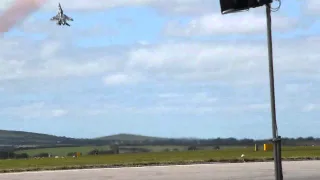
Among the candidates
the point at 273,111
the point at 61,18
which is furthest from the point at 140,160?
the point at 273,111

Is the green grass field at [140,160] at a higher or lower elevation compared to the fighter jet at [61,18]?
lower

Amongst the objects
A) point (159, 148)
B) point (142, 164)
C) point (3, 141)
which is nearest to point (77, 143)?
point (3, 141)

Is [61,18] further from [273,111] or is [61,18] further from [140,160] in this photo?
[273,111]

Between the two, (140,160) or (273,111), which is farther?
(140,160)

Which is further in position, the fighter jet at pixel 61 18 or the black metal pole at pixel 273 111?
the fighter jet at pixel 61 18

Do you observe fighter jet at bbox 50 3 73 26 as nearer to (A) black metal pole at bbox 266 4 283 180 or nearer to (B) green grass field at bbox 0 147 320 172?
(B) green grass field at bbox 0 147 320 172

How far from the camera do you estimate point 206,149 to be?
71.2 m

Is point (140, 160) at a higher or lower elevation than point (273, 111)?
higher

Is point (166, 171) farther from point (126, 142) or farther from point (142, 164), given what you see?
point (126, 142)

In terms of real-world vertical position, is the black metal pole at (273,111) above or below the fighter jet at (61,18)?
below

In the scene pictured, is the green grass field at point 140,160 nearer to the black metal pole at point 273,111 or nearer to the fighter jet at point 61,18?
the fighter jet at point 61,18

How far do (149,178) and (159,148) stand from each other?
40585 millimetres

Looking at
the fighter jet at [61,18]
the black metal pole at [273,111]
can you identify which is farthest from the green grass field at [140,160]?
the black metal pole at [273,111]

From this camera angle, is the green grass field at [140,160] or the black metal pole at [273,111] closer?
the black metal pole at [273,111]
